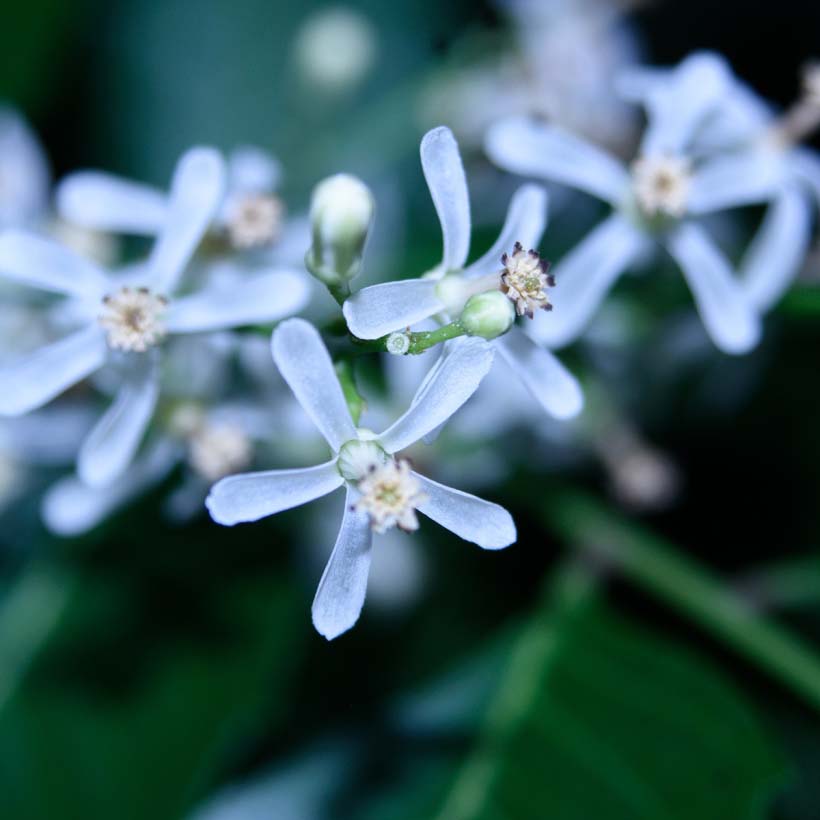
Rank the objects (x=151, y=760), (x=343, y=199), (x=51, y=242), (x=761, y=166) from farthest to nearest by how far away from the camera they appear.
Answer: (x=151, y=760) → (x=761, y=166) → (x=51, y=242) → (x=343, y=199)

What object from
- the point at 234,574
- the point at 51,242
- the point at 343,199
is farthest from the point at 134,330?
the point at 234,574

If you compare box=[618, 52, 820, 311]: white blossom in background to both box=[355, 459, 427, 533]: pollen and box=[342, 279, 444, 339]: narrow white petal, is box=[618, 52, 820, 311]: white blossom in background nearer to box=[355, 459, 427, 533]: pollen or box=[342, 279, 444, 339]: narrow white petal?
box=[342, 279, 444, 339]: narrow white petal

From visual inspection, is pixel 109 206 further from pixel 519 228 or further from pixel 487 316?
pixel 487 316

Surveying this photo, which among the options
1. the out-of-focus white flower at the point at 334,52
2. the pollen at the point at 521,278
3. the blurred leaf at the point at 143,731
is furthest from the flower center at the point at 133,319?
the out-of-focus white flower at the point at 334,52

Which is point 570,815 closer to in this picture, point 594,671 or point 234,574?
point 594,671

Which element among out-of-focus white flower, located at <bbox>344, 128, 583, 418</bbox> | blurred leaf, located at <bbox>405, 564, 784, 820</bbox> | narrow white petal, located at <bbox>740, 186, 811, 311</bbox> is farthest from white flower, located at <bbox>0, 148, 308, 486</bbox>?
blurred leaf, located at <bbox>405, 564, 784, 820</bbox>

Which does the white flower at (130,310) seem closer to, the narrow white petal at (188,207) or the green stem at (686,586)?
the narrow white petal at (188,207)
